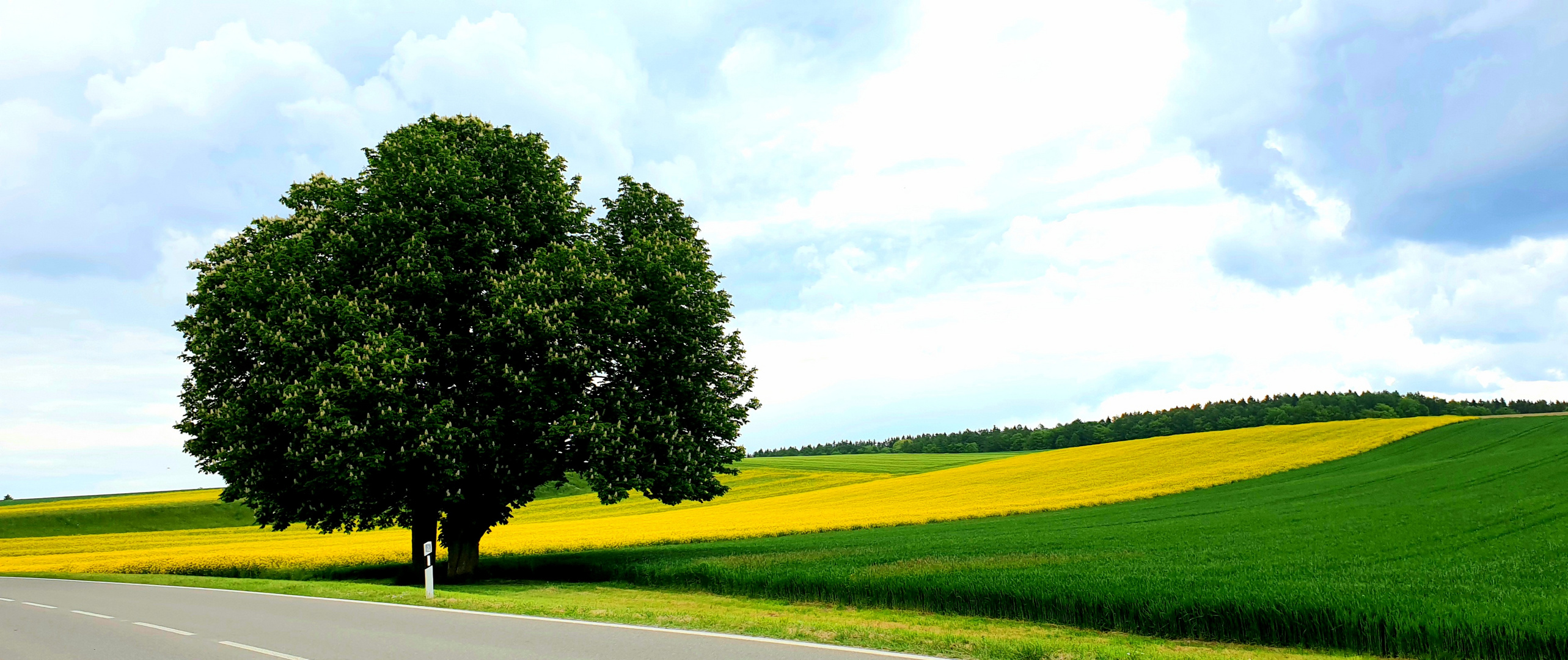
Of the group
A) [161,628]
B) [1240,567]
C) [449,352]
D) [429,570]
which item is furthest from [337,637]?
[1240,567]

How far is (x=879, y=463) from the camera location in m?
93.1

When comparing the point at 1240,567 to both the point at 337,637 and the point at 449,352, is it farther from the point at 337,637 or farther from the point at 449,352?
the point at 449,352

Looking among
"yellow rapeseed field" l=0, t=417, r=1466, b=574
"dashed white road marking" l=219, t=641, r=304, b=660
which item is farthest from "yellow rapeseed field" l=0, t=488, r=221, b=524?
"dashed white road marking" l=219, t=641, r=304, b=660

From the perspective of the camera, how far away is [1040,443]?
132 metres

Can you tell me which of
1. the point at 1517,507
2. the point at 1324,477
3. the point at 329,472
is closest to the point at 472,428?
the point at 329,472

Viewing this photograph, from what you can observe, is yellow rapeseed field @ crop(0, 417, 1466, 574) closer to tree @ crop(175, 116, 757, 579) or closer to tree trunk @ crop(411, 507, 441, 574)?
tree trunk @ crop(411, 507, 441, 574)

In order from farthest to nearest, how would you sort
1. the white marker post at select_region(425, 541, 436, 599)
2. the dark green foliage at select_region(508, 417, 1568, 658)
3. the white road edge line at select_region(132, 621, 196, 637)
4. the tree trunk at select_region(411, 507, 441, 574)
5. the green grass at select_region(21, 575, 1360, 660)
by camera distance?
the tree trunk at select_region(411, 507, 441, 574), the white marker post at select_region(425, 541, 436, 599), the white road edge line at select_region(132, 621, 196, 637), the dark green foliage at select_region(508, 417, 1568, 658), the green grass at select_region(21, 575, 1360, 660)

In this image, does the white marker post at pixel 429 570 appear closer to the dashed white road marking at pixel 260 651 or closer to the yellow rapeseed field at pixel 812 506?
the dashed white road marking at pixel 260 651

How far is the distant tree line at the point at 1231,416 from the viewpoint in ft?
361

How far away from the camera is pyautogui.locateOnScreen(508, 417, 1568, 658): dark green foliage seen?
10.8 m

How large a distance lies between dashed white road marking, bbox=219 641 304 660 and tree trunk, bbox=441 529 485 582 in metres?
14.0

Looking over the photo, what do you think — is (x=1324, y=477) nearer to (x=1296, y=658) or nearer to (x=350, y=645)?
(x=1296, y=658)

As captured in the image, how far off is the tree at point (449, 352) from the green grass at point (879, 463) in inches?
2346

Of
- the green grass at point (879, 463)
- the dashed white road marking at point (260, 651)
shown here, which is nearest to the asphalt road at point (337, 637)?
the dashed white road marking at point (260, 651)
